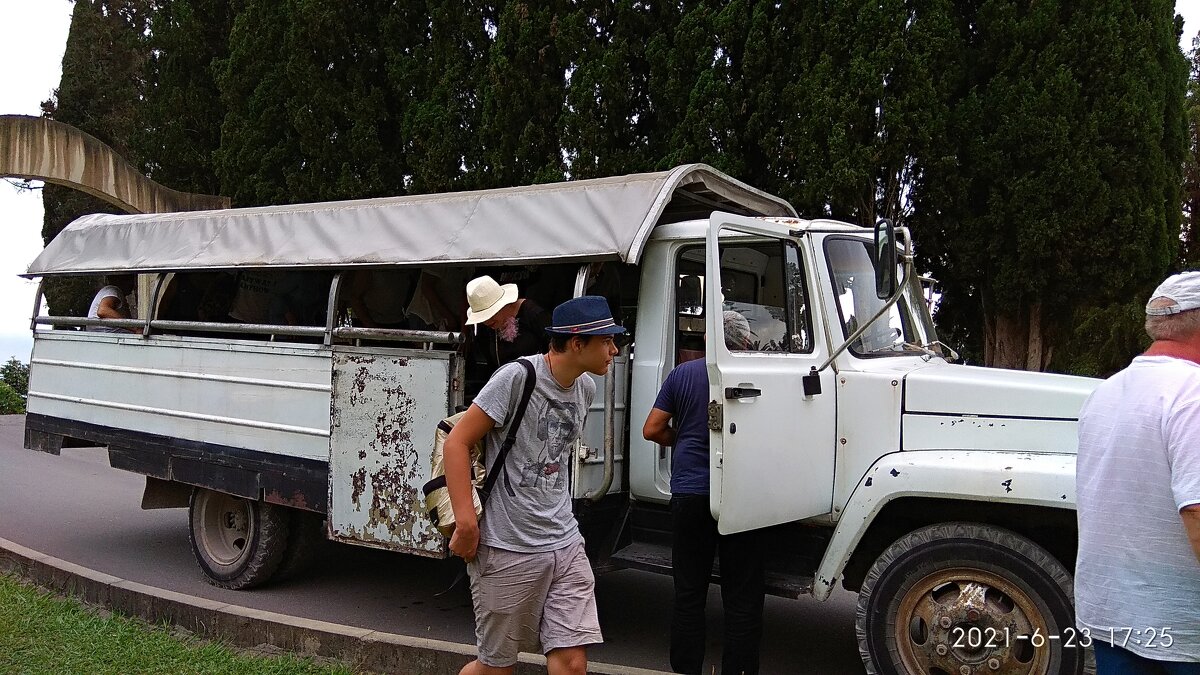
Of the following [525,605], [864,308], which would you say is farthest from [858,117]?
[525,605]

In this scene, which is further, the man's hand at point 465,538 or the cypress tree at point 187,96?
the cypress tree at point 187,96

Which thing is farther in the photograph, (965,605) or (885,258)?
(885,258)

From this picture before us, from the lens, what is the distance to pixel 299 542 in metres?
6.26

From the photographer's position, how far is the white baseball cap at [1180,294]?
94.0 inches

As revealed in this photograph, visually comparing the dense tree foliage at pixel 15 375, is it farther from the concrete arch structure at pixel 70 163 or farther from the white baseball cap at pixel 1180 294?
the white baseball cap at pixel 1180 294

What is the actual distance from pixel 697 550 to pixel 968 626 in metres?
1.23

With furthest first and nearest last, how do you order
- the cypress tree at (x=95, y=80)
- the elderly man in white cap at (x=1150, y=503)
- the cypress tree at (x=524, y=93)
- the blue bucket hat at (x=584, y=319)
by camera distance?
1. the cypress tree at (x=95, y=80)
2. the cypress tree at (x=524, y=93)
3. the blue bucket hat at (x=584, y=319)
4. the elderly man in white cap at (x=1150, y=503)

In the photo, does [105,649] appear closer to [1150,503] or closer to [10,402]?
[1150,503]

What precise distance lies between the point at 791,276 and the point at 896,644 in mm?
1822

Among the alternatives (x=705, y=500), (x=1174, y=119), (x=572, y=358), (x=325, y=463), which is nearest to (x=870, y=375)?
(x=705, y=500)

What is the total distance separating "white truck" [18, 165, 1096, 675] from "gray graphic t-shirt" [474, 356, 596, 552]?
1.02 m

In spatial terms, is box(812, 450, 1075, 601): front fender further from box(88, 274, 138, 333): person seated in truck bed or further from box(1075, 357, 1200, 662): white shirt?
box(88, 274, 138, 333): person seated in truck bed

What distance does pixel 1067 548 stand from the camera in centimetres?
405

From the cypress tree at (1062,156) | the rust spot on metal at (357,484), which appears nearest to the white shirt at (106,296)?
the rust spot on metal at (357,484)
